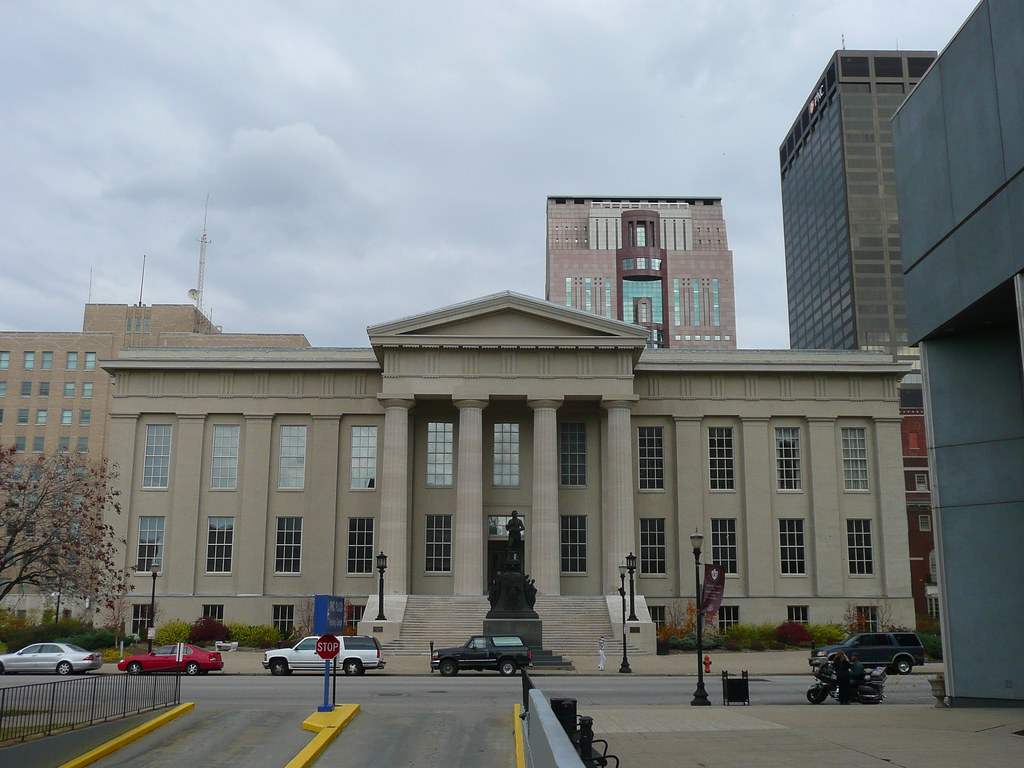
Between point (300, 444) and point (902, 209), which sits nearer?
point (902, 209)

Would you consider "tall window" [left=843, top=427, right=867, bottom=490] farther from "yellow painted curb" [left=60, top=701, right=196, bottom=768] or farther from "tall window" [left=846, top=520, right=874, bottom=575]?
"yellow painted curb" [left=60, top=701, right=196, bottom=768]

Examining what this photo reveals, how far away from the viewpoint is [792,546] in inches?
2335

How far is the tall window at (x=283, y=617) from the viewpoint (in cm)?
5688

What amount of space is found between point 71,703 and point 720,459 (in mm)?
46887

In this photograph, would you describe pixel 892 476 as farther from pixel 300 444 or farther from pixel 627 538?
Answer: pixel 300 444

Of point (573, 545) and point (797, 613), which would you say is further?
point (797, 613)

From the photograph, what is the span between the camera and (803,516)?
59406 millimetres

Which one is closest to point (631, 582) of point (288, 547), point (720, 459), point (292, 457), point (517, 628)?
point (517, 628)

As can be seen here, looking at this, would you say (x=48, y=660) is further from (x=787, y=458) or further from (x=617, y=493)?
(x=787, y=458)

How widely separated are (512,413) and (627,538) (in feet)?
34.3

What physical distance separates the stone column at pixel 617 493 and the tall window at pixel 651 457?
14.6 ft

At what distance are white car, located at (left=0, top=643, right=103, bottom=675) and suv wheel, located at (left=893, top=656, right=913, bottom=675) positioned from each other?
1249 inches

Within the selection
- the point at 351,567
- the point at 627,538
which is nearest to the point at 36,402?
the point at 351,567

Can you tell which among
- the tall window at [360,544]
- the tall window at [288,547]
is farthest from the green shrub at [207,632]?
the tall window at [360,544]
